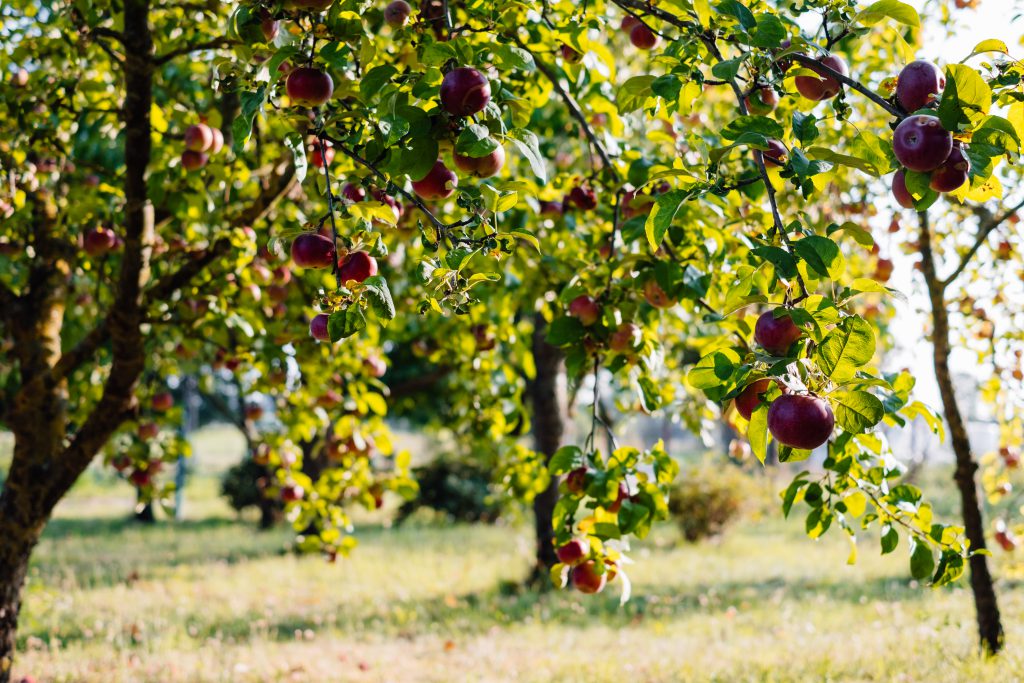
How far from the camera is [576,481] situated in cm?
207

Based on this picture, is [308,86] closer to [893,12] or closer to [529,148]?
[529,148]

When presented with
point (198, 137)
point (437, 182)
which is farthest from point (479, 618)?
point (437, 182)

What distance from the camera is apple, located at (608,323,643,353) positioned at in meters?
2.38

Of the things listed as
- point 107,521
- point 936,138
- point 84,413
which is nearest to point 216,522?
point 107,521

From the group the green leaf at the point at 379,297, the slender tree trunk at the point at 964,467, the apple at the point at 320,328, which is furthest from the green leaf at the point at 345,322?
the slender tree trunk at the point at 964,467

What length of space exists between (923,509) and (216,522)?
15.6 m

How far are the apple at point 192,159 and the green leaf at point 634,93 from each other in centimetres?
218

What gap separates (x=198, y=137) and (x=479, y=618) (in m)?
4.77

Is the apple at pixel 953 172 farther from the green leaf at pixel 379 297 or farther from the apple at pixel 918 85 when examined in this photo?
the green leaf at pixel 379 297

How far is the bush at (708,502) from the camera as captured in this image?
11344mm

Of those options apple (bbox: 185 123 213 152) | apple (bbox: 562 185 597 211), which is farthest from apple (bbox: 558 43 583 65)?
apple (bbox: 185 123 213 152)

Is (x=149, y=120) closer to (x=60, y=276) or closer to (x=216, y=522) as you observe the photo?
(x=60, y=276)

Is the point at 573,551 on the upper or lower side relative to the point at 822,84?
lower

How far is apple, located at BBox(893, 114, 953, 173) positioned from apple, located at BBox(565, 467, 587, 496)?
1076 millimetres
